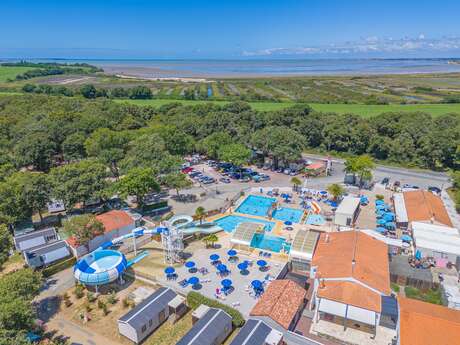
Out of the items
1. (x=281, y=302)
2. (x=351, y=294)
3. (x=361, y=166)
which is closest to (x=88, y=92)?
(x=361, y=166)

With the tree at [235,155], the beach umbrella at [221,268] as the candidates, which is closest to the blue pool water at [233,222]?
the beach umbrella at [221,268]

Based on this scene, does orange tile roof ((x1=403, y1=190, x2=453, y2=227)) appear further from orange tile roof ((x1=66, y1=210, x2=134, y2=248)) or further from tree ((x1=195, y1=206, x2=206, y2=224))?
orange tile roof ((x1=66, y1=210, x2=134, y2=248))

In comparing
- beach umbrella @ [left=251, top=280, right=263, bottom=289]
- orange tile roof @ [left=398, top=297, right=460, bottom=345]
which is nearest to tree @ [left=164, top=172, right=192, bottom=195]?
beach umbrella @ [left=251, top=280, right=263, bottom=289]

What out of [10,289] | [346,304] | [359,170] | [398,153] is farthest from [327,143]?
[10,289]

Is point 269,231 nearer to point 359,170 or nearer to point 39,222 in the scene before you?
point 359,170

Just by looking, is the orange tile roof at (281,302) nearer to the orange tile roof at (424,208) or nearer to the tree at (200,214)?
the tree at (200,214)

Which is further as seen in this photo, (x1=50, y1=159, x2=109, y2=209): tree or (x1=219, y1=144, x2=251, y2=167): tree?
(x1=219, y1=144, x2=251, y2=167): tree

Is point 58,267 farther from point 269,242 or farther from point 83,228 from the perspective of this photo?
point 269,242
